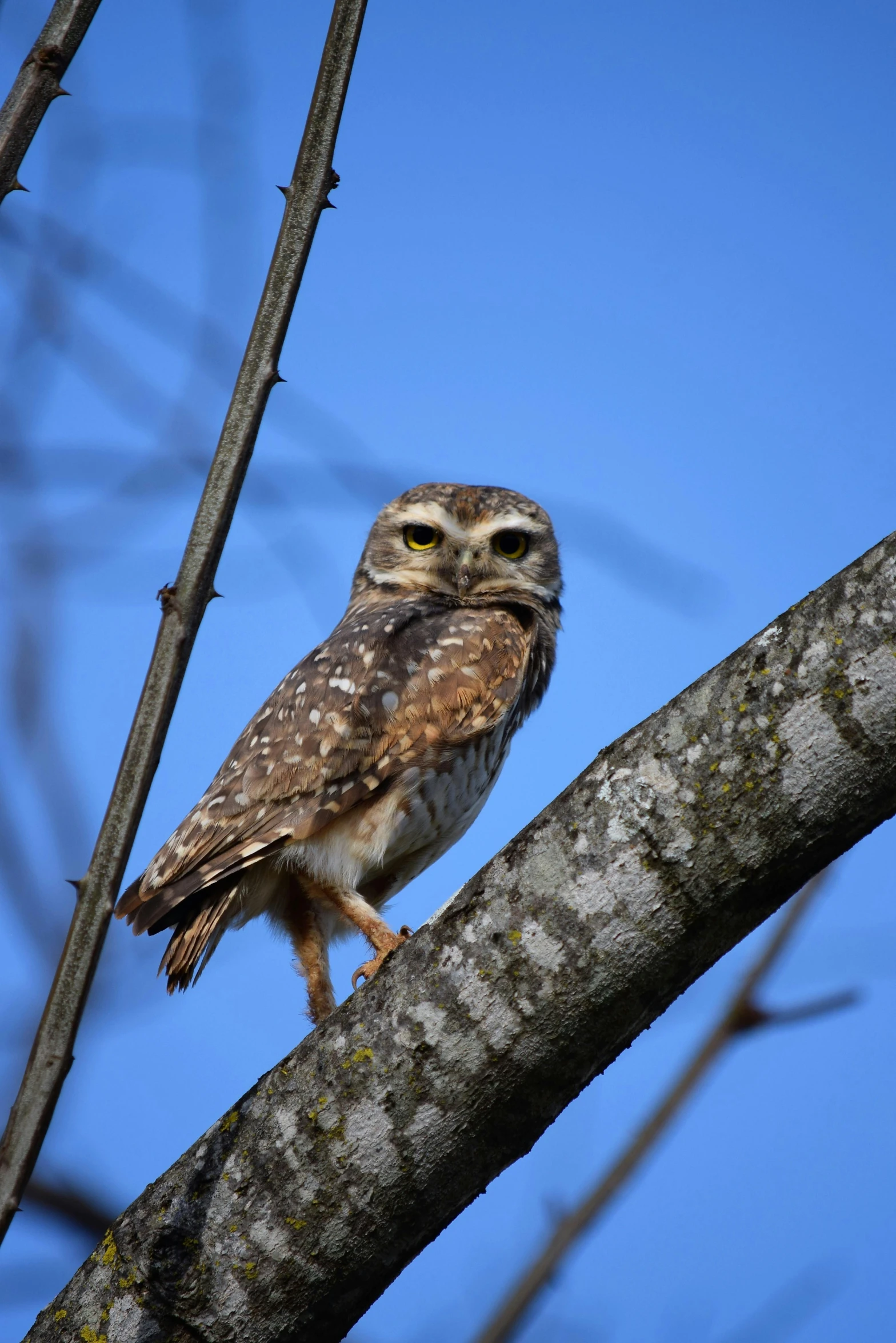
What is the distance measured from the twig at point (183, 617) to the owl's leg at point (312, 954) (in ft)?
7.16

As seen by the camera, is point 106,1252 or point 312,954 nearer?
point 106,1252

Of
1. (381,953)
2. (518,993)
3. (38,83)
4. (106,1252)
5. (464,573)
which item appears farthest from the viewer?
(464,573)

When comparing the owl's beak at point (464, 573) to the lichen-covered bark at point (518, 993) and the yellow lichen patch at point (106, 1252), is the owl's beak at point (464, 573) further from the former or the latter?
the yellow lichen patch at point (106, 1252)

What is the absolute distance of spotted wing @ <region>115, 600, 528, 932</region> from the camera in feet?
11.5

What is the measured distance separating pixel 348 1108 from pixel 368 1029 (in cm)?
13

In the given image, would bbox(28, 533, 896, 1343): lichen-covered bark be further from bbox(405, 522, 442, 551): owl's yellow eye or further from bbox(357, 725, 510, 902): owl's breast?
bbox(405, 522, 442, 551): owl's yellow eye

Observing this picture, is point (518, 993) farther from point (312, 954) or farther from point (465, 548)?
point (465, 548)

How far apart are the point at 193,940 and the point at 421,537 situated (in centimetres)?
223

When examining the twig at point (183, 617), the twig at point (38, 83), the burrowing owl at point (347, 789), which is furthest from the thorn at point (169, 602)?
the burrowing owl at point (347, 789)

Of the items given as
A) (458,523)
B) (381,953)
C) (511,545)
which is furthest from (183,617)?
(511,545)

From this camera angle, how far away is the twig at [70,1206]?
1.88 metres

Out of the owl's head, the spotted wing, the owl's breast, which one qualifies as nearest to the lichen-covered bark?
the spotted wing

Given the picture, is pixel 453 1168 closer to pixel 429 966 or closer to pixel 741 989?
pixel 429 966

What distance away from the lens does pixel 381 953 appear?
345 centimetres
